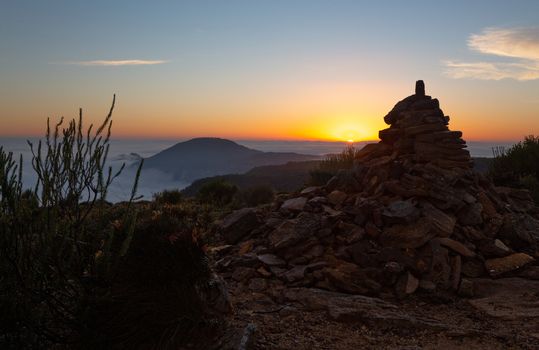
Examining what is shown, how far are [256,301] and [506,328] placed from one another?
319 centimetres

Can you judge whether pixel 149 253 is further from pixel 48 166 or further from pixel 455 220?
pixel 455 220

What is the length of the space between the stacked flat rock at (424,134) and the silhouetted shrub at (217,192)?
9.30 meters

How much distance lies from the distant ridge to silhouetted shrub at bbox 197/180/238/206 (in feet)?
199

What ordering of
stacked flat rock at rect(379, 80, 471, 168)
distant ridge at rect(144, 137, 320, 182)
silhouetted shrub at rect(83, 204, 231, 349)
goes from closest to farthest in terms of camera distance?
silhouetted shrub at rect(83, 204, 231, 349) → stacked flat rock at rect(379, 80, 471, 168) → distant ridge at rect(144, 137, 320, 182)

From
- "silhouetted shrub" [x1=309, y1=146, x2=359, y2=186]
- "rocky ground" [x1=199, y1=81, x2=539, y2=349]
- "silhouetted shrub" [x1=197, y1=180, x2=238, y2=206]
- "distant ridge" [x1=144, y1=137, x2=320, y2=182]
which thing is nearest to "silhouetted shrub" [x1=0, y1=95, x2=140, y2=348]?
"rocky ground" [x1=199, y1=81, x2=539, y2=349]

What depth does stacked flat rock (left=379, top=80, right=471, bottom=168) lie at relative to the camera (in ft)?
32.6

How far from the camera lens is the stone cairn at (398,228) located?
7477 mm

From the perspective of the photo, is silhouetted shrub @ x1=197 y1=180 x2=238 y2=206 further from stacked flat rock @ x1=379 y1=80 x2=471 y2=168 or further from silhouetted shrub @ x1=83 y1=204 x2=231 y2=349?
silhouetted shrub @ x1=83 y1=204 x2=231 y2=349

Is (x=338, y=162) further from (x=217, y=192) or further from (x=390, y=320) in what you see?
(x=390, y=320)

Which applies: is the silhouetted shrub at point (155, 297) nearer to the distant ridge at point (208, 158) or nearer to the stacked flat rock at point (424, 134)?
the stacked flat rock at point (424, 134)

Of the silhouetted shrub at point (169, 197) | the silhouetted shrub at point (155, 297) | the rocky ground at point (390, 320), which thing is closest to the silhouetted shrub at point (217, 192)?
the silhouetted shrub at point (169, 197)

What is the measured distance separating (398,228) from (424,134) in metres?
2.79

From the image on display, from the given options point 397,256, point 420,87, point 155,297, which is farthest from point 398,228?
point 155,297

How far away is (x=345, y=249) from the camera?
7.96m
